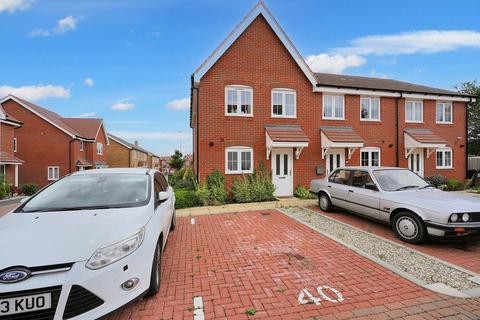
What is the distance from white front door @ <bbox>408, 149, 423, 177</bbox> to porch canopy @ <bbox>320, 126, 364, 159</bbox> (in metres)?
4.36

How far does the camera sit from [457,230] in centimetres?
493

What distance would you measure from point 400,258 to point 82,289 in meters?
5.08

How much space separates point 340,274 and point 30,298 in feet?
13.1

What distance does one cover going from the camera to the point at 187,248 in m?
5.52

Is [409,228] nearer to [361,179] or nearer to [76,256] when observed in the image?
[361,179]

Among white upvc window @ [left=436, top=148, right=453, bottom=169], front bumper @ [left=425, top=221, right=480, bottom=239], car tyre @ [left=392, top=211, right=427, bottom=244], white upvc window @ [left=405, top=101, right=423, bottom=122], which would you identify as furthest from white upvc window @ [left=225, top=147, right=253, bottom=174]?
white upvc window @ [left=436, top=148, right=453, bottom=169]

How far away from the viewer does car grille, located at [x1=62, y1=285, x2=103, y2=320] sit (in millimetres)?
2424

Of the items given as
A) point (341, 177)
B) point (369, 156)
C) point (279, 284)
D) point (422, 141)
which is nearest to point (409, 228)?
point (341, 177)

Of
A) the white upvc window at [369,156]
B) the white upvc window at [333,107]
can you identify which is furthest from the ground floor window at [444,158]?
the white upvc window at [333,107]

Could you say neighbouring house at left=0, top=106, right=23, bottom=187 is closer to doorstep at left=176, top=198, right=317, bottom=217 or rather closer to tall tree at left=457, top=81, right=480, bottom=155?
doorstep at left=176, top=198, right=317, bottom=217

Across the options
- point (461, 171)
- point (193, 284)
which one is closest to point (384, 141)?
point (461, 171)

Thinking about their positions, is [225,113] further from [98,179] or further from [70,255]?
[70,255]

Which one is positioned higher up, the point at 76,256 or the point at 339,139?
the point at 339,139

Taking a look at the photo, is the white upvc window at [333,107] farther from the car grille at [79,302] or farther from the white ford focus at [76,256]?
the car grille at [79,302]
